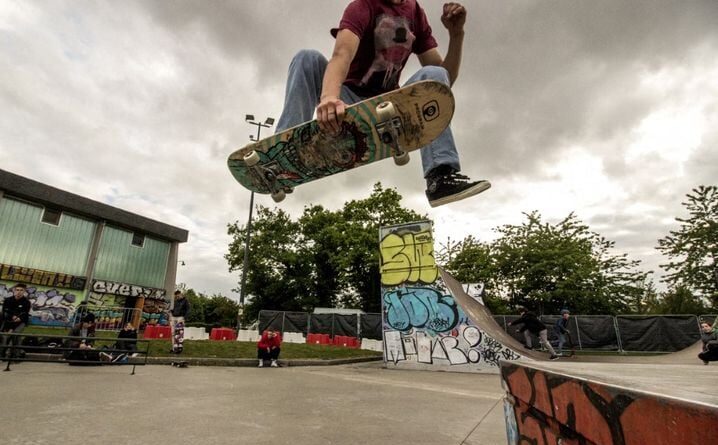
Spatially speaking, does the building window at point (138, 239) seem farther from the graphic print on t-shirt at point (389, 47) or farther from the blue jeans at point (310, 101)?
the graphic print on t-shirt at point (389, 47)

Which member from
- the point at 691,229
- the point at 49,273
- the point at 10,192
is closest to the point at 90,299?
the point at 49,273

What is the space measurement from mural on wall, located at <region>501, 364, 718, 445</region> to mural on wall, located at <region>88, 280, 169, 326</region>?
21770mm

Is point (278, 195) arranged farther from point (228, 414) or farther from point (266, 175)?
point (228, 414)

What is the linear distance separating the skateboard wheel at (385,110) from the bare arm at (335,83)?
0.29 meters

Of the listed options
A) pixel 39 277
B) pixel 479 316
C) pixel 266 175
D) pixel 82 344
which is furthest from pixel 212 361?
pixel 39 277

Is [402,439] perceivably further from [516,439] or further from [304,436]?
[516,439]

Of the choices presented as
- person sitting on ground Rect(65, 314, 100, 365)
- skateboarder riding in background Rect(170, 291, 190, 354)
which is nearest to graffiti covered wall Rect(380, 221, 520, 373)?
skateboarder riding in background Rect(170, 291, 190, 354)

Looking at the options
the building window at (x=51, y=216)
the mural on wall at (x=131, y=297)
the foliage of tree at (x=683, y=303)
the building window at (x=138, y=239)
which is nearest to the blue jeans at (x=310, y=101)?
the mural on wall at (x=131, y=297)

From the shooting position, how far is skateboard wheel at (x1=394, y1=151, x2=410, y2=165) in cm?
292

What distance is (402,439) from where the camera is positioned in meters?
2.73

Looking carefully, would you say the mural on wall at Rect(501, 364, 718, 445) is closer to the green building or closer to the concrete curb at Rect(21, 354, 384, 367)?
the concrete curb at Rect(21, 354, 384, 367)

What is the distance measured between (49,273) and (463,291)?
66.2ft

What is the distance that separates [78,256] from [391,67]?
912 inches

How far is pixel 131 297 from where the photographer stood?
2166 cm
